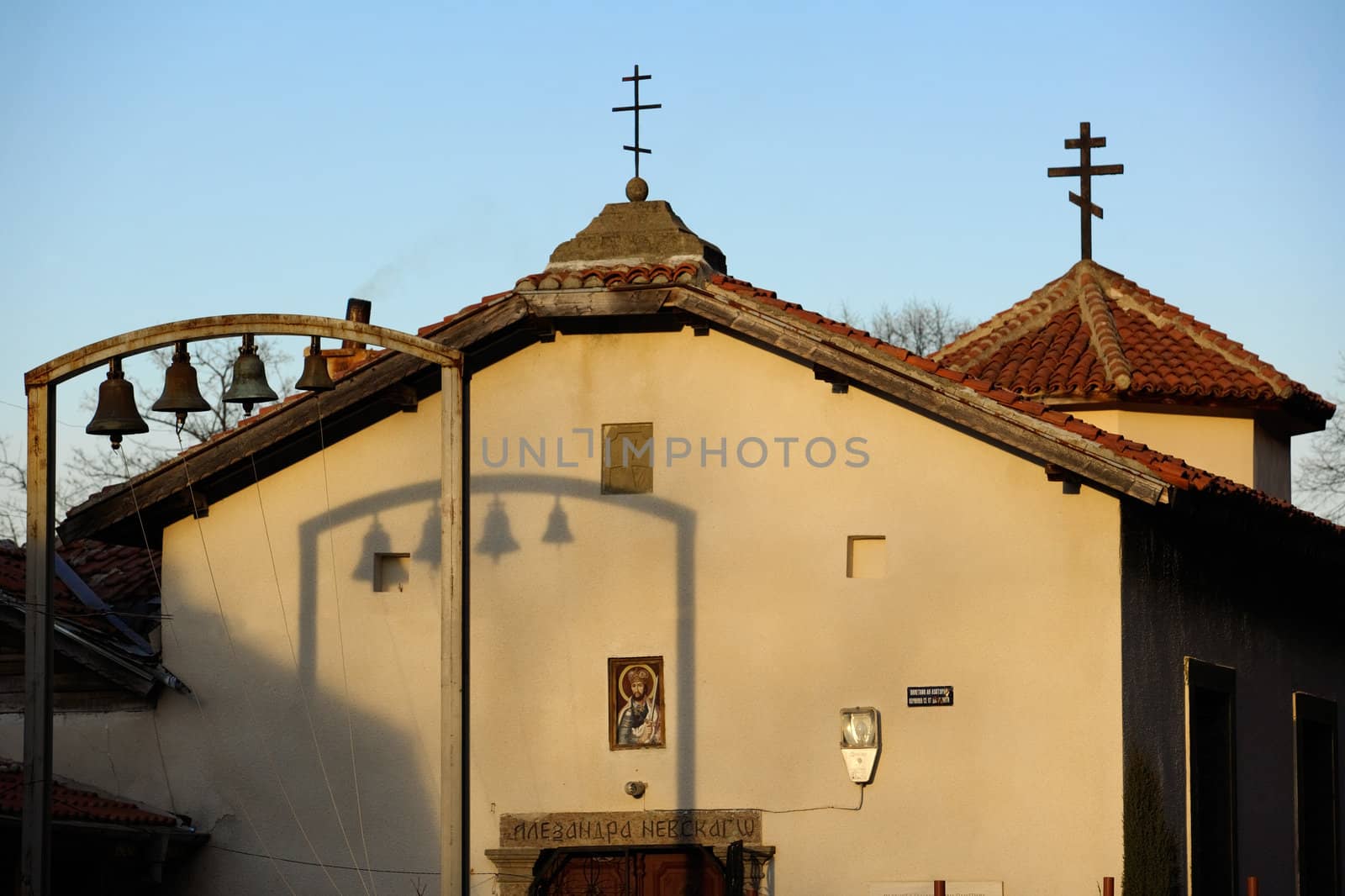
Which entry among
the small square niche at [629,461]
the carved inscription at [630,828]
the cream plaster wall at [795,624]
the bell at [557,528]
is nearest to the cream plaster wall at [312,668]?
the cream plaster wall at [795,624]

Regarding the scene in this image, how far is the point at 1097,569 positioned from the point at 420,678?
5.62m

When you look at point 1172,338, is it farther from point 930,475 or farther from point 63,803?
point 63,803

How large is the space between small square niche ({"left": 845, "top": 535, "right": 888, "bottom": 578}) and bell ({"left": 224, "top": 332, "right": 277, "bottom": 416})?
5.68 meters

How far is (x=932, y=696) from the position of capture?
16.6m

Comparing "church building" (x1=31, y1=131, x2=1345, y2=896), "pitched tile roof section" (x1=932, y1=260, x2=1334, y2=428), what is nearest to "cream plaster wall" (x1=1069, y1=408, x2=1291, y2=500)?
"pitched tile roof section" (x1=932, y1=260, x2=1334, y2=428)

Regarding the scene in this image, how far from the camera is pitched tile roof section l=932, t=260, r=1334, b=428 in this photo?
20.2 m

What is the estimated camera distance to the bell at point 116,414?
1314 cm

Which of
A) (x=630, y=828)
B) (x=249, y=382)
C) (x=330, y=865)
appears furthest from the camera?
(x=330, y=865)

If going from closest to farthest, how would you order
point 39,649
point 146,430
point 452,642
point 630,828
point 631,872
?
point 452,642, point 146,430, point 39,649, point 630,828, point 631,872

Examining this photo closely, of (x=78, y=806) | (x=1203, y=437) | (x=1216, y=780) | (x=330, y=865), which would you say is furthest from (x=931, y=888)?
(x=78, y=806)

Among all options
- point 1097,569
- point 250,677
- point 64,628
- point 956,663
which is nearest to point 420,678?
point 250,677

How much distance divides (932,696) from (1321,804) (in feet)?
21.7

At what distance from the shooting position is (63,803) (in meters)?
16.4

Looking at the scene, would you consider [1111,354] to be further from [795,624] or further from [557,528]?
[557,528]
